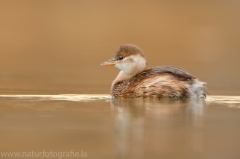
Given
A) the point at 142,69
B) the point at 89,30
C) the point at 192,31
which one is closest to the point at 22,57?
the point at 89,30

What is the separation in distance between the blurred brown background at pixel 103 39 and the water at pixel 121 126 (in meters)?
1.66

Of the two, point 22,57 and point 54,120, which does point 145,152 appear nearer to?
point 54,120

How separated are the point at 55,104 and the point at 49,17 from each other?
12.9 m

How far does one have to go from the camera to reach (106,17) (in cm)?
2158

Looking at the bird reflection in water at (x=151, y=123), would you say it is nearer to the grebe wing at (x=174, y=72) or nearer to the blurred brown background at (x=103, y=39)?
the grebe wing at (x=174, y=72)

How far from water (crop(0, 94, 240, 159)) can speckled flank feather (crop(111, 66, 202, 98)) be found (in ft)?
0.65

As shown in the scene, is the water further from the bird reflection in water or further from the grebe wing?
the grebe wing

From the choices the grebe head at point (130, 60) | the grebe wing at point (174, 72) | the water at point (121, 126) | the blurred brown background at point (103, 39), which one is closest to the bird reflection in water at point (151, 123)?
the water at point (121, 126)

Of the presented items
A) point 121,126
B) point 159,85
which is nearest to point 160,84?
point 159,85

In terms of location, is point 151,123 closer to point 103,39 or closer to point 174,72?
point 174,72

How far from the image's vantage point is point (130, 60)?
10703 millimetres

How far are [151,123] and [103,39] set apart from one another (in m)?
11.4

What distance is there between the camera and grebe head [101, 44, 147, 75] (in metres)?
10.7

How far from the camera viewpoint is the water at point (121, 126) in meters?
6.75
